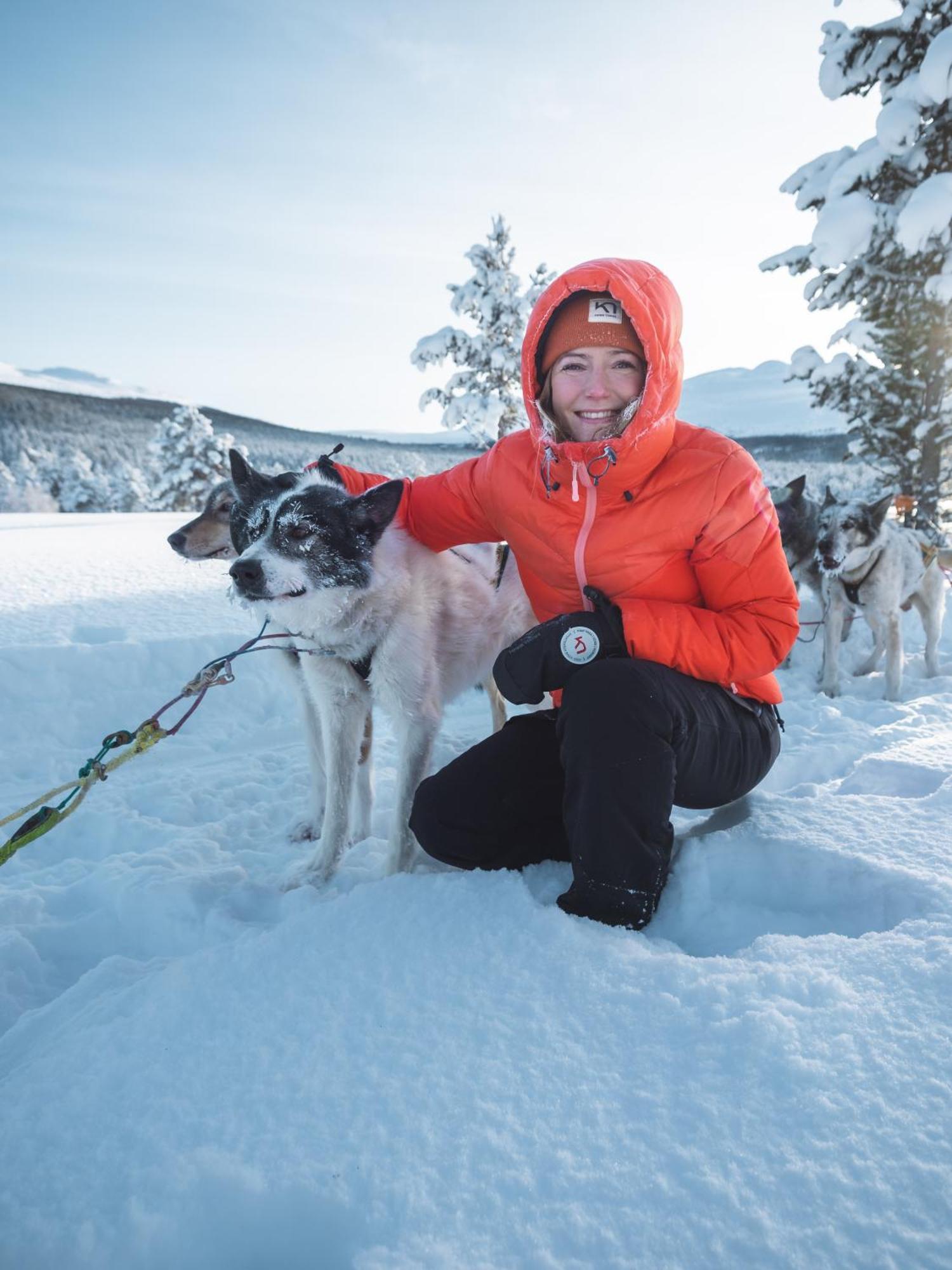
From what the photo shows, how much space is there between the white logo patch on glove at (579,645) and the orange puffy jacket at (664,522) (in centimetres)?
10

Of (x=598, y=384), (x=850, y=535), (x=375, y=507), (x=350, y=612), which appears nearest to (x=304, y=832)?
(x=350, y=612)

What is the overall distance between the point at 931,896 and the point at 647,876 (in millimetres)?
631

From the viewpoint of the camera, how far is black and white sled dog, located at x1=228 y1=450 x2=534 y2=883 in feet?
7.50

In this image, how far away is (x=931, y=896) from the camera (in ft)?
5.06

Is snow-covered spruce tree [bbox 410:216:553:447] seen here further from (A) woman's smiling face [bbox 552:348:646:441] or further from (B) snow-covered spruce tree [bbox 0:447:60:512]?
(B) snow-covered spruce tree [bbox 0:447:60:512]

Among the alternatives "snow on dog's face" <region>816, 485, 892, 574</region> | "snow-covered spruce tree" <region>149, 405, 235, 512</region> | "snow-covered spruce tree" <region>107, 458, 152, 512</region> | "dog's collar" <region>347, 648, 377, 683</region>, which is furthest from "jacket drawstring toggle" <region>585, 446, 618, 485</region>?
"snow-covered spruce tree" <region>107, 458, 152, 512</region>

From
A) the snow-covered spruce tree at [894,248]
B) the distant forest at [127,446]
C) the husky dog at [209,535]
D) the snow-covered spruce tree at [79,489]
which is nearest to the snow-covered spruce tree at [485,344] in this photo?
the snow-covered spruce tree at [894,248]

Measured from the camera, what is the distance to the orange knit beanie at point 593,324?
1946 millimetres

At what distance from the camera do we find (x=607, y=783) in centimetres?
164

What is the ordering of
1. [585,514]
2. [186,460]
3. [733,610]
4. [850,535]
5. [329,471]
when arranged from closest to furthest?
1. [733,610]
2. [585,514]
3. [329,471]
4. [850,535]
5. [186,460]

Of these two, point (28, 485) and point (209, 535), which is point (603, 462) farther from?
point (28, 485)

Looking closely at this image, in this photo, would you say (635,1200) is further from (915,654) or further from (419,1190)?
(915,654)

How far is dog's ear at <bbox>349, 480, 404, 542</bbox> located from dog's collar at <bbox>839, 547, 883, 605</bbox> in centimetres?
394

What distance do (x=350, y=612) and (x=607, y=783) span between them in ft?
3.84
